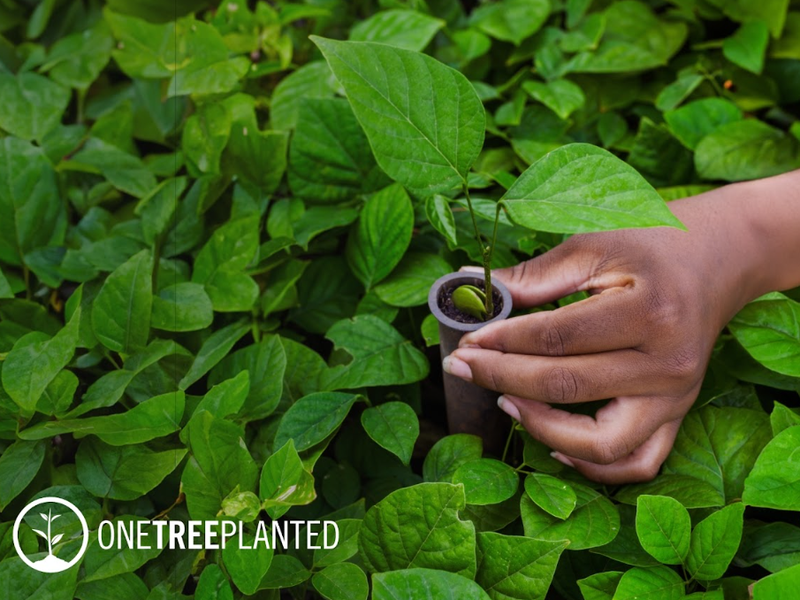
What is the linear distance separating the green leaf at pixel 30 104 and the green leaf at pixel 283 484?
2.66ft

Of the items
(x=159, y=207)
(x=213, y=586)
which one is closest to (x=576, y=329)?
(x=213, y=586)

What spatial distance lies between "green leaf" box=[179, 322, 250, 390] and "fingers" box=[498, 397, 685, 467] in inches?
16.1

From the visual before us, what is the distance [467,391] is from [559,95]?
670 mm

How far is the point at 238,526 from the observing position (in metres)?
0.77

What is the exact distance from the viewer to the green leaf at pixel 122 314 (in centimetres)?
96

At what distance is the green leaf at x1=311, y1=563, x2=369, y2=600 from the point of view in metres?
0.76

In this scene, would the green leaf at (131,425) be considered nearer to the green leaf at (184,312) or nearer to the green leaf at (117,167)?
the green leaf at (184,312)

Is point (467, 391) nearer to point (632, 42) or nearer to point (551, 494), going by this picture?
point (551, 494)

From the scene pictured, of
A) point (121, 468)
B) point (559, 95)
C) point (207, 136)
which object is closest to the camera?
point (121, 468)

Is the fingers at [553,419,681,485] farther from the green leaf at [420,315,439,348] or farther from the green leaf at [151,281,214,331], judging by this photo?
the green leaf at [151,281,214,331]

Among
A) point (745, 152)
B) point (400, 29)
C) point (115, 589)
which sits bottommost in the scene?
point (115, 589)

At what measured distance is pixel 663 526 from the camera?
2.52 feet

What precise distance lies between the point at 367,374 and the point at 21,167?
659mm

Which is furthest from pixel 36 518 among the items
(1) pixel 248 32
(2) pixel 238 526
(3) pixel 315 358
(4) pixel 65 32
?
(4) pixel 65 32
